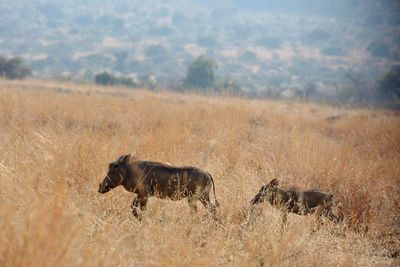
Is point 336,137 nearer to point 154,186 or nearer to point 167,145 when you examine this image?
point 167,145

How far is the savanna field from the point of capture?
2852 mm

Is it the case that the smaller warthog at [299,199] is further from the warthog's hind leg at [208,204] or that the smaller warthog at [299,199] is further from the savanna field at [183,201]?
the warthog's hind leg at [208,204]

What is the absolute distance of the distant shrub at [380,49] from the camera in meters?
72.2

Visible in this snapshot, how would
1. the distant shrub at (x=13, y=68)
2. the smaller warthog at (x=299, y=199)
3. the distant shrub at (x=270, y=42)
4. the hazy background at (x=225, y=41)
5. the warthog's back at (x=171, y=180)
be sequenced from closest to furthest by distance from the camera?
1. the warthog's back at (x=171, y=180)
2. the smaller warthog at (x=299, y=199)
3. the distant shrub at (x=13, y=68)
4. the hazy background at (x=225, y=41)
5. the distant shrub at (x=270, y=42)

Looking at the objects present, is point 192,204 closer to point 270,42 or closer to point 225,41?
point 270,42

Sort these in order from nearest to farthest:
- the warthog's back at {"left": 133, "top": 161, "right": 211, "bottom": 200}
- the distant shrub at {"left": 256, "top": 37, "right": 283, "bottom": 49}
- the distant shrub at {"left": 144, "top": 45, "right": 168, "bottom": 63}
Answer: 1. the warthog's back at {"left": 133, "top": 161, "right": 211, "bottom": 200}
2. the distant shrub at {"left": 144, "top": 45, "right": 168, "bottom": 63}
3. the distant shrub at {"left": 256, "top": 37, "right": 283, "bottom": 49}

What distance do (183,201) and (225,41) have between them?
10784cm

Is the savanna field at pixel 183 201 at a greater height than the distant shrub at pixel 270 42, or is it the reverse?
the distant shrub at pixel 270 42

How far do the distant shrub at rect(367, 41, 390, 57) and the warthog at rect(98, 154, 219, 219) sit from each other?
71520 millimetres

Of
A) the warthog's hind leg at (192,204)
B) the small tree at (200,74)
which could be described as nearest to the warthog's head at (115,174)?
the warthog's hind leg at (192,204)

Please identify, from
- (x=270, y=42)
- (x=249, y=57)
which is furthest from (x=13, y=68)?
(x=270, y=42)

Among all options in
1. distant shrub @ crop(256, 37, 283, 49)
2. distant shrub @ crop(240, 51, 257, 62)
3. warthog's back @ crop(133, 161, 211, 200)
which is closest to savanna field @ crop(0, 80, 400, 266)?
warthog's back @ crop(133, 161, 211, 200)

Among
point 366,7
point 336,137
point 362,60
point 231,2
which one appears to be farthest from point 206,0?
point 336,137

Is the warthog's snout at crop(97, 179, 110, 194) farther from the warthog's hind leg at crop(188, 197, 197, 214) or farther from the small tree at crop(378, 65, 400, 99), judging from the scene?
the small tree at crop(378, 65, 400, 99)
